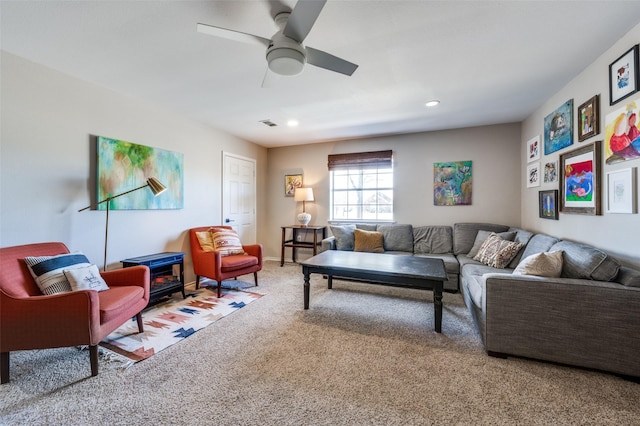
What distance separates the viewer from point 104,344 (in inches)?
87.0

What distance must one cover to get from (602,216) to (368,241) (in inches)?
100

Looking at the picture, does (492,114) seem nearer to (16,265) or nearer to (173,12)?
(173,12)

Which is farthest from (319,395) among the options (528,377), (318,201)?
(318,201)

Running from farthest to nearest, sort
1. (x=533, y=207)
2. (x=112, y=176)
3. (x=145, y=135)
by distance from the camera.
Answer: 1. (x=533, y=207)
2. (x=145, y=135)
3. (x=112, y=176)

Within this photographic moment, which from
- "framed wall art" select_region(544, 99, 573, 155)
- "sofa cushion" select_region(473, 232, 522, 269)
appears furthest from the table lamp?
"framed wall art" select_region(544, 99, 573, 155)

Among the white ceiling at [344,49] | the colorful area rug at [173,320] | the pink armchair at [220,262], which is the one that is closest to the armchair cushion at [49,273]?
the colorful area rug at [173,320]

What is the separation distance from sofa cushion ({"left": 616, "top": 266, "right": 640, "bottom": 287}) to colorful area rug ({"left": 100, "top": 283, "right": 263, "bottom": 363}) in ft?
10.7

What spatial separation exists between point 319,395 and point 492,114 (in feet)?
13.1

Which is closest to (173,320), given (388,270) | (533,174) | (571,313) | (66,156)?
(66,156)

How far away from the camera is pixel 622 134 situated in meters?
2.01

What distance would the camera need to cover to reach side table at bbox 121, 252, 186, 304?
2863 millimetres

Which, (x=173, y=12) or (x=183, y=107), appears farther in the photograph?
(x=183, y=107)

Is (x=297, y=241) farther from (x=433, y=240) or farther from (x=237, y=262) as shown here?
(x=433, y=240)

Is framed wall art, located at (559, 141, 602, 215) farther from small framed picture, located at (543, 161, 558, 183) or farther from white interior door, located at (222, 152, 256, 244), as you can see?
white interior door, located at (222, 152, 256, 244)
